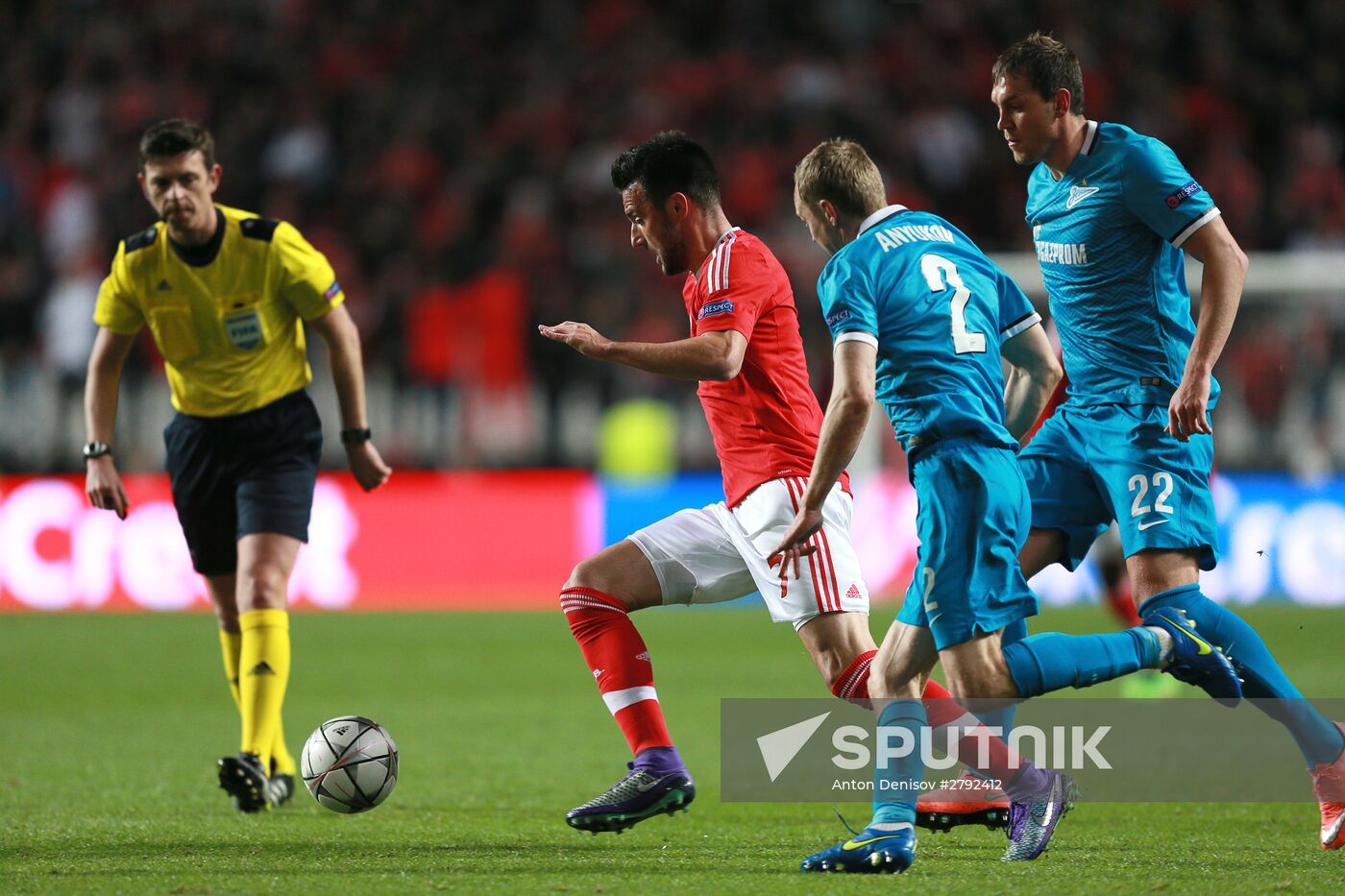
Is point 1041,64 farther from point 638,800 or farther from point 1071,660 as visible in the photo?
point 638,800

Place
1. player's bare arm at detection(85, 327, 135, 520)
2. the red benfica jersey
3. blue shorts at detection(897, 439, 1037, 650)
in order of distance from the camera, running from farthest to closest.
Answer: player's bare arm at detection(85, 327, 135, 520) < the red benfica jersey < blue shorts at detection(897, 439, 1037, 650)

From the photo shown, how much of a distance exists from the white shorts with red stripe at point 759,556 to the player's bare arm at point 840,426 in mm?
414

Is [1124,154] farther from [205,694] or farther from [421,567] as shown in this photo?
[421,567]

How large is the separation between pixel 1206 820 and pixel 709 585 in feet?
5.79

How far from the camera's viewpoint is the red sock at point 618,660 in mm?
5191

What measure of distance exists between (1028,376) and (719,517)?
1.02 m

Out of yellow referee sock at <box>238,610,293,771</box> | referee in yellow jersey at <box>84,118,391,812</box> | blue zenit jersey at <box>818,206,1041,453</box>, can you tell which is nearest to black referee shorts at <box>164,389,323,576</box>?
referee in yellow jersey at <box>84,118,391,812</box>

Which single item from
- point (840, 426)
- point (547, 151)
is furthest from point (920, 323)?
point (547, 151)

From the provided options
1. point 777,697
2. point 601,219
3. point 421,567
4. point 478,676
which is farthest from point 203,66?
point 777,697

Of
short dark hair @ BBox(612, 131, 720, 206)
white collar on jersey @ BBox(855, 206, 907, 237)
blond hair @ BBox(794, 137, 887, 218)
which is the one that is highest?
short dark hair @ BBox(612, 131, 720, 206)

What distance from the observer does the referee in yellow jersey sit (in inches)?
236

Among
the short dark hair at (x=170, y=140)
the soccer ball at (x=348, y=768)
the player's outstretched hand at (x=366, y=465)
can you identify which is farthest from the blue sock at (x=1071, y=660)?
the short dark hair at (x=170, y=140)

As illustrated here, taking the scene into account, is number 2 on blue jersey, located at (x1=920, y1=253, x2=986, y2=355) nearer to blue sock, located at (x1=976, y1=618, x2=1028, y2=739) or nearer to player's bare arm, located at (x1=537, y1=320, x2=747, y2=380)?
player's bare arm, located at (x1=537, y1=320, x2=747, y2=380)

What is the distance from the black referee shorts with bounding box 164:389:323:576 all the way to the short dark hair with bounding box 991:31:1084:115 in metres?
2.75
